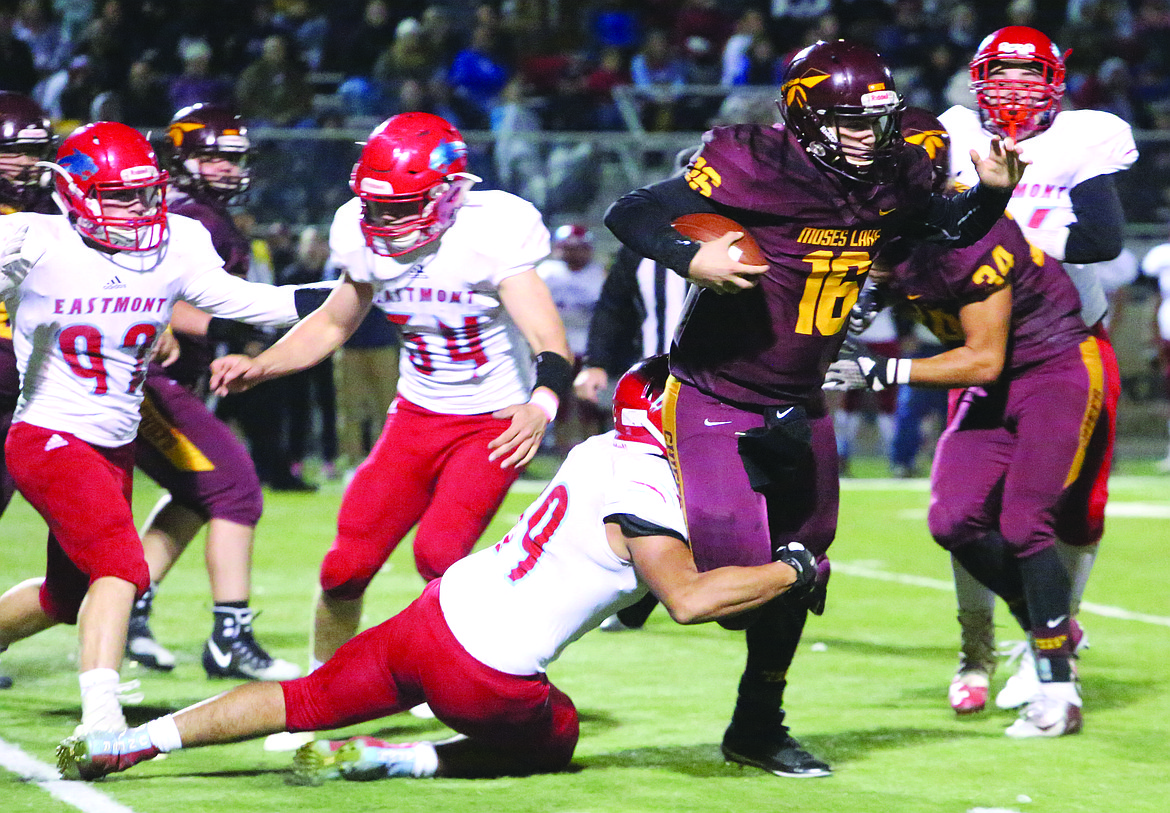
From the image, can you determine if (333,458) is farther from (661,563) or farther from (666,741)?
(661,563)

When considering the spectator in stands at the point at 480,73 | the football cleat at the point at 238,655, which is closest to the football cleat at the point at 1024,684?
the football cleat at the point at 238,655

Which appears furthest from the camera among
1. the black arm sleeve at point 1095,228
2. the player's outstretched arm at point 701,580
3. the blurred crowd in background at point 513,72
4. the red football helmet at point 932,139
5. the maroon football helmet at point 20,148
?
the blurred crowd in background at point 513,72

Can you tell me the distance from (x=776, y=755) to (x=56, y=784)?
1839 mm

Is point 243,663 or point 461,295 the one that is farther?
point 243,663

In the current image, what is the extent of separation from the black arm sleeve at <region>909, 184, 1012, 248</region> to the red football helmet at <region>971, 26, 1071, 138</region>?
0.84 meters

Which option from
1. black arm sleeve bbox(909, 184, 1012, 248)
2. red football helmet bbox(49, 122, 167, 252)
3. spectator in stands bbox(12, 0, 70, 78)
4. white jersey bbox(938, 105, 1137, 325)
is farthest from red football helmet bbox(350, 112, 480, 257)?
spectator in stands bbox(12, 0, 70, 78)

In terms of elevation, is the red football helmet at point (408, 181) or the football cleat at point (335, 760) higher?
the red football helmet at point (408, 181)

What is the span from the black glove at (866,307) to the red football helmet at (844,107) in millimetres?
633

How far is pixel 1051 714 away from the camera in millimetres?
4516

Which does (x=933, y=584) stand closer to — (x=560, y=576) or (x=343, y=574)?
(x=343, y=574)

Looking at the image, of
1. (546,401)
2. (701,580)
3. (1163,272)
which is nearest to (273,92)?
(1163,272)

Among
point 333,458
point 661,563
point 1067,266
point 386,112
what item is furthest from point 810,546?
point 386,112

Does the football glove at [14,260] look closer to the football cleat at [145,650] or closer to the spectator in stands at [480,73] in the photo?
the football cleat at [145,650]

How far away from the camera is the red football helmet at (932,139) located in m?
4.19
